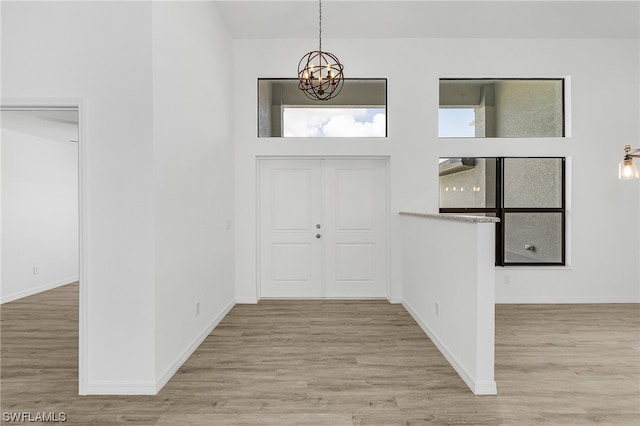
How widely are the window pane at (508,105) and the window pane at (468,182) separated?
15.2 inches

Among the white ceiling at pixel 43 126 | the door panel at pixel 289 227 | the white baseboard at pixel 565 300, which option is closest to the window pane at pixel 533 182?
the white baseboard at pixel 565 300

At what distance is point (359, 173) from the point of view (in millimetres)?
5102

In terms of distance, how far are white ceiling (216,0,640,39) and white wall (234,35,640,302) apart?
6.9 inches

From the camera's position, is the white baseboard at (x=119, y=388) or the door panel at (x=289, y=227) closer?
the white baseboard at (x=119, y=388)

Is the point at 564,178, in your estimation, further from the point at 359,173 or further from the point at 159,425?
the point at 159,425

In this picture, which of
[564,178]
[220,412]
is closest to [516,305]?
[564,178]

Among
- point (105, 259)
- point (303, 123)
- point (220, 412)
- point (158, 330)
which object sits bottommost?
point (220, 412)

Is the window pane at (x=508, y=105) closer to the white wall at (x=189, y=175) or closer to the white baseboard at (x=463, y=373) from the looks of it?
the white baseboard at (x=463, y=373)

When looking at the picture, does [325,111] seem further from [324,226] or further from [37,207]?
[37,207]

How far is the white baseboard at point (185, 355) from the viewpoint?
2588mm

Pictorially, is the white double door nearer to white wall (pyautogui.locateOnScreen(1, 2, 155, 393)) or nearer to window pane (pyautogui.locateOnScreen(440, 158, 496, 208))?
window pane (pyautogui.locateOnScreen(440, 158, 496, 208))

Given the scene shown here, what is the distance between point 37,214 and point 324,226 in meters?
4.47

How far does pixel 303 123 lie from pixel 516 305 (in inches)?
147

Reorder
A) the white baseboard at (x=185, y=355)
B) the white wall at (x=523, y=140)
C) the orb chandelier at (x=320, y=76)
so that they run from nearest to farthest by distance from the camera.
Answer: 1. the white baseboard at (x=185, y=355)
2. the orb chandelier at (x=320, y=76)
3. the white wall at (x=523, y=140)
